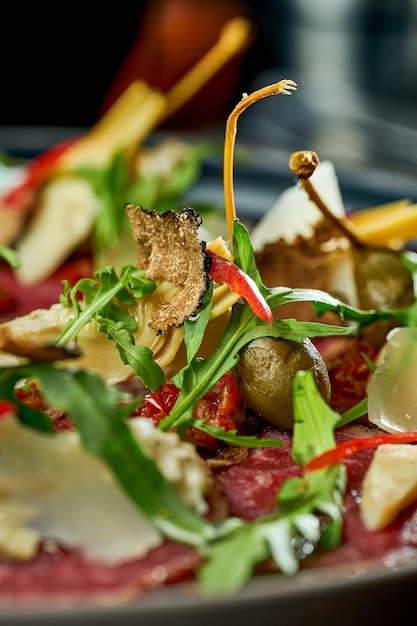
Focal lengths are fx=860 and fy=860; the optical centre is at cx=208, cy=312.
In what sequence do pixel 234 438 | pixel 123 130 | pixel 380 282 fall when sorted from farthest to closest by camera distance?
1. pixel 123 130
2. pixel 380 282
3. pixel 234 438

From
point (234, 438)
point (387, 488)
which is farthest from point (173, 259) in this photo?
point (387, 488)

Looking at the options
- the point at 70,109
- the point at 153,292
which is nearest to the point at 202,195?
the point at 153,292

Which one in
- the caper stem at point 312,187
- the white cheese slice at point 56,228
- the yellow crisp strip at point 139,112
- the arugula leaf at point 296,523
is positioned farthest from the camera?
the yellow crisp strip at point 139,112

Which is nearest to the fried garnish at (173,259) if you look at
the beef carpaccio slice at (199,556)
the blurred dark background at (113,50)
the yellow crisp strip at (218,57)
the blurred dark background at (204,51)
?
the beef carpaccio slice at (199,556)

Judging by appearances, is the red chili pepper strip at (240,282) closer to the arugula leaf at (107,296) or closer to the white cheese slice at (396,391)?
the arugula leaf at (107,296)

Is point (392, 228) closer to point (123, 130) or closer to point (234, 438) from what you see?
point (234, 438)

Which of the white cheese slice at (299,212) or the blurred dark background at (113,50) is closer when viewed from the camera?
the white cheese slice at (299,212)
